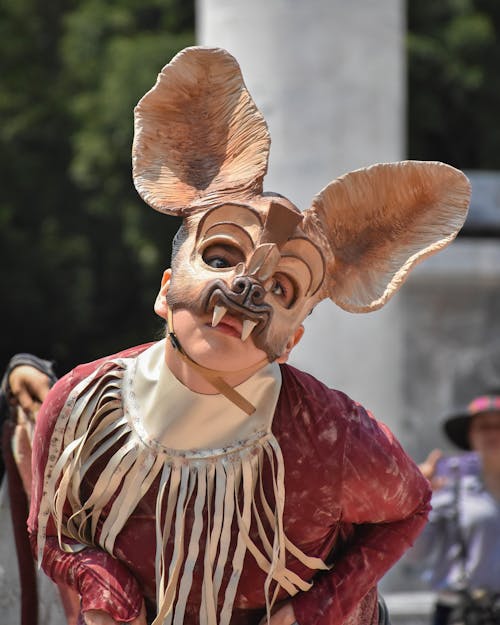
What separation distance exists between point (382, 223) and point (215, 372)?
20.8 inches

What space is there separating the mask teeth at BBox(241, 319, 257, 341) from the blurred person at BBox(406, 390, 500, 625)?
10.0 feet

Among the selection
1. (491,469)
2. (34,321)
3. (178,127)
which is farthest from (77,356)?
(178,127)

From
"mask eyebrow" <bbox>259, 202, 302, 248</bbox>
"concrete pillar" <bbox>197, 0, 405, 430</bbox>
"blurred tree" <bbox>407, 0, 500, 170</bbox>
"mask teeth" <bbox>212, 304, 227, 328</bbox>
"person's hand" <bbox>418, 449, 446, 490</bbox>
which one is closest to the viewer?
"mask teeth" <bbox>212, 304, 227, 328</bbox>

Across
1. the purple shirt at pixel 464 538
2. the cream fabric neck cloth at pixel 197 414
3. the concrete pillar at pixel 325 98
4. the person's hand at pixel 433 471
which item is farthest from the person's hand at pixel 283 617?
the concrete pillar at pixel 325 98

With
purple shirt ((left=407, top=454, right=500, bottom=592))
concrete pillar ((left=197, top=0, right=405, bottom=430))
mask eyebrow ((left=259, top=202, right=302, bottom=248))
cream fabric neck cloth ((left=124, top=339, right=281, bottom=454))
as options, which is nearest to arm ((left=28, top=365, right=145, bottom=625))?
cream fabric neck cloth ((left=124, top=339, right=281, bottom=454))

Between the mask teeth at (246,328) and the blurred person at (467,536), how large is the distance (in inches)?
120

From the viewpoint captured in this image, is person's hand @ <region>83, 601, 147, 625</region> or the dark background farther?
the dark background

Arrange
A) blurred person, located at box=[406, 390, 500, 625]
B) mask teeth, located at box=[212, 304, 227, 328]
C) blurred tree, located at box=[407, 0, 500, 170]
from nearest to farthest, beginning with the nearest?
mask teeth, located at box=[212, 304, 227, 328] < blurred person, located at box=[406, 390, 500, 625] < blurred tree, located at box=[407, 0, 500, 170]

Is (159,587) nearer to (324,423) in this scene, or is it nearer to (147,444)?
(147,444)

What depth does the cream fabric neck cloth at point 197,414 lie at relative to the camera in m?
3.08

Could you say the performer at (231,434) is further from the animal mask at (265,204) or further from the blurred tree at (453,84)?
the blurred tree at (453,84)

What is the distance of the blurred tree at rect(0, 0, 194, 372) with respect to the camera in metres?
15.4

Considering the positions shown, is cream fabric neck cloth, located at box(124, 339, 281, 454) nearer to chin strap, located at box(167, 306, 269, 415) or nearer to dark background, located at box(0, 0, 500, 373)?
chin strap, located at box(167, 306, 269, 415)

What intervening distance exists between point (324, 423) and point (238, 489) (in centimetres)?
24
